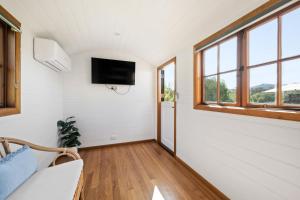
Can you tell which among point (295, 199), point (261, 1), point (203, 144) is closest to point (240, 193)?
point (295, 199)

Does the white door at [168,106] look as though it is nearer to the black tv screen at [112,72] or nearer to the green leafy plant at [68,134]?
the black tv screen at [112,72]

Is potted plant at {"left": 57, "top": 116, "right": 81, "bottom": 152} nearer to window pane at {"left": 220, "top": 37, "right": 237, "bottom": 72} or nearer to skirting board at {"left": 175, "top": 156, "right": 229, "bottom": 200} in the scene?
skirting board at {"left": 175, "top": 156, "right": 229, "bottom": 200}

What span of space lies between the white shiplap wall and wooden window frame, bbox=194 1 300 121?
7cm

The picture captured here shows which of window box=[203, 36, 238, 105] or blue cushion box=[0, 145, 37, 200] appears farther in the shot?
window box=[203, 36, 238, 105]

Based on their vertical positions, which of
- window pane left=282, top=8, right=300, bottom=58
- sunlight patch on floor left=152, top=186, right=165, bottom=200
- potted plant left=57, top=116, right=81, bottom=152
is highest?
window pane left=282, top=8, right=300, bottom=58

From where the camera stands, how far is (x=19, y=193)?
875 mm

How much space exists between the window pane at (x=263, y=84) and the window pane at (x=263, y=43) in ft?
0.29

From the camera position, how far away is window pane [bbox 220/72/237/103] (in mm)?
1515

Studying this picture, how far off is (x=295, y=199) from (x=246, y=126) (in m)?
0.57

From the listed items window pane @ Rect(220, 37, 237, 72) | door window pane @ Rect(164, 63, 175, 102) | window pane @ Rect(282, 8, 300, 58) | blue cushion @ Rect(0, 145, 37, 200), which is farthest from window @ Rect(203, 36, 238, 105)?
blue cushion @ Rect(0, 145, 37, 200)

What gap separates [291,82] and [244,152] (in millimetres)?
732

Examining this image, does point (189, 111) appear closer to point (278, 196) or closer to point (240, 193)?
point (240, 193)

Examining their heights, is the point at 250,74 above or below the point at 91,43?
below

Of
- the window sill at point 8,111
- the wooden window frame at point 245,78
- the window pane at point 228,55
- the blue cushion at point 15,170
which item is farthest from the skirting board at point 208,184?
the window sill at point 8,111
